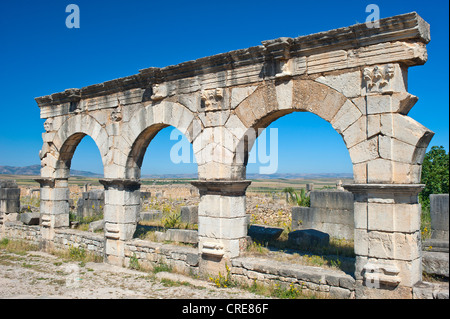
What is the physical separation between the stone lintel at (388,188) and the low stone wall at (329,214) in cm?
503

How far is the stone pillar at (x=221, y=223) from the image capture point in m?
7.09

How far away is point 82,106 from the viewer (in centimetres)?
1003

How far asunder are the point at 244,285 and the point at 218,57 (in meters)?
3.98

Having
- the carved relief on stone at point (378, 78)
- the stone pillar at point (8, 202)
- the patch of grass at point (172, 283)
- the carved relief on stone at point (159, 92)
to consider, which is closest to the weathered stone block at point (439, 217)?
the carved relief on stone at point (378, 78)

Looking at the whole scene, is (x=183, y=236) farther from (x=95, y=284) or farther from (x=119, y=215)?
(x=95, y=284)

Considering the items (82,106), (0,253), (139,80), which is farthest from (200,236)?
(0,253)

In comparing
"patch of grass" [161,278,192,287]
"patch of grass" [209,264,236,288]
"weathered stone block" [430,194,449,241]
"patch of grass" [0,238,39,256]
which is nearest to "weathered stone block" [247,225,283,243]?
"patch of grass" [209,264,236,288]

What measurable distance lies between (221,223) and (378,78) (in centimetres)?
352

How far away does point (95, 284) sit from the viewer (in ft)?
23.9

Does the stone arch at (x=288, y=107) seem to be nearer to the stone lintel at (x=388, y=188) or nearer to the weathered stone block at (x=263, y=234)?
the stone lintel at (x=388, y=188)

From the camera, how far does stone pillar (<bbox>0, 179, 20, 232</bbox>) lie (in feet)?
42.4

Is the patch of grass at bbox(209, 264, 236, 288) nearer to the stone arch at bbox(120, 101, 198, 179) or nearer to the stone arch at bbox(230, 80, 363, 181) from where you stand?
the stone arch at bbox(230, 80, 363, 181)

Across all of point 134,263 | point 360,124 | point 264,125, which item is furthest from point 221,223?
point 360,124

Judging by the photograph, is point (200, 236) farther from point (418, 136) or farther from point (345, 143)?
point (418, 136)
